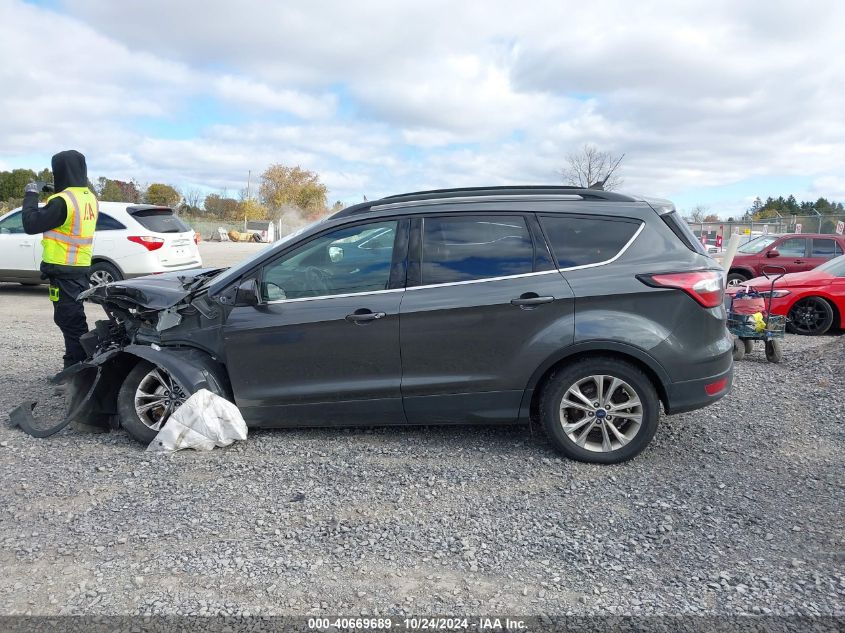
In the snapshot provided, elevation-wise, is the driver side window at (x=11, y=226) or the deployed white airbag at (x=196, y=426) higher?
the driver side window at (x=11, y=226)

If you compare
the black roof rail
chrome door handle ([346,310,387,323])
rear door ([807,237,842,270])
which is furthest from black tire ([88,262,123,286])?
rear door ([807,237,842,270])

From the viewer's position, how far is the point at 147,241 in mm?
11320

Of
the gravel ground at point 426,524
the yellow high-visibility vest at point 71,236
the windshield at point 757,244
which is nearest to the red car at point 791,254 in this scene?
the windshield at point 757,244

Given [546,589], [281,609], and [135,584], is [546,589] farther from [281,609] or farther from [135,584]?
[135,584]

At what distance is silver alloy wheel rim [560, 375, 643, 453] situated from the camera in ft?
14.0

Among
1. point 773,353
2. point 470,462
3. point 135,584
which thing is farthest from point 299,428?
point 773,353

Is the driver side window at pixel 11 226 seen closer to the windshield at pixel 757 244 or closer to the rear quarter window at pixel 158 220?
the rear quarter window at pixel 158 220

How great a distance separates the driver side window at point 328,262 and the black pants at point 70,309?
226cm

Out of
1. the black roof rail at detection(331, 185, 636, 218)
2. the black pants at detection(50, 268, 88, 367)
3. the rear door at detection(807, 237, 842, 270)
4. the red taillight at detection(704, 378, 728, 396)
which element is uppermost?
the black roof rail at detection(331, 185, 636, 218)

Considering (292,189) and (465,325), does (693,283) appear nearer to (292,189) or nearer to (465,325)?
(465,325)

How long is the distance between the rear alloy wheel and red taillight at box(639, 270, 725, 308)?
623cm

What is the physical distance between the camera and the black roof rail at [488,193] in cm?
462

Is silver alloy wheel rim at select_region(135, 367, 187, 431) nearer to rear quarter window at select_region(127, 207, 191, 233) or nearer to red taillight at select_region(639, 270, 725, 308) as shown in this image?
red taillight at select_region(639, 270, 725, 308)

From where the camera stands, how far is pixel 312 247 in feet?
14.9
